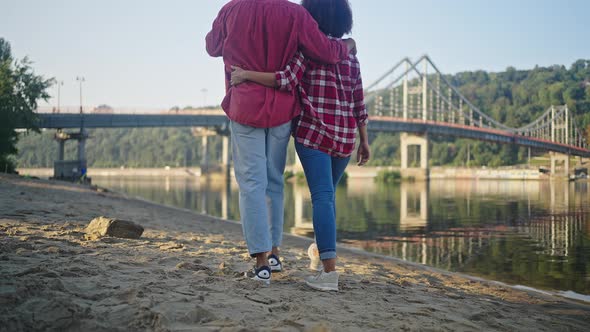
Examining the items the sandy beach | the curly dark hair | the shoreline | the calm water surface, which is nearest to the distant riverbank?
the shoreline

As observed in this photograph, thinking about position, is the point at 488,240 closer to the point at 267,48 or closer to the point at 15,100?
the point at 267,48

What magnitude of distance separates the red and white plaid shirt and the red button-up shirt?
0.19 feet

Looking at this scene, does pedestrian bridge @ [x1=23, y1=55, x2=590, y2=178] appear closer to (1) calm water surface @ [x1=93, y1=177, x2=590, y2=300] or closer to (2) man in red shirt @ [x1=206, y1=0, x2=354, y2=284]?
(1) calm water surface @ [x1=93, y1=177, x2=590, y2=300]

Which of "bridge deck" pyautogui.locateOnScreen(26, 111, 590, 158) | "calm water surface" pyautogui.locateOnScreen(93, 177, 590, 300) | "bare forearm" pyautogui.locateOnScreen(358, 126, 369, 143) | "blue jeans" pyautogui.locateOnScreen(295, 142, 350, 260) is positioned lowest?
"calm water surface" pyautogui.locateOnScreen(93, 177, 590, 300)

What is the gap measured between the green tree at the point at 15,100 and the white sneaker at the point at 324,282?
65.7 feet

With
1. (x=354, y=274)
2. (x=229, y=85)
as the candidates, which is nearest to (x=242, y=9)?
(x=229, y=85)

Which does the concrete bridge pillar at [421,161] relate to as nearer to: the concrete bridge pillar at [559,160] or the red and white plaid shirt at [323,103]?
the concrete bridge pillar at [559,160]

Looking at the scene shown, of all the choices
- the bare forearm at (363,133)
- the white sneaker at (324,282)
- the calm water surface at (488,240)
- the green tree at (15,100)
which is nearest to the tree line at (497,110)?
the green tree at (15,100)

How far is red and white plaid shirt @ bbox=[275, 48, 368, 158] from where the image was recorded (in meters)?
2.87

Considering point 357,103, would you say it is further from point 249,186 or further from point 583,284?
point 583,284

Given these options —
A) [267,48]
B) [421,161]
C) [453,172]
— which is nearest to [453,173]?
[453,172]

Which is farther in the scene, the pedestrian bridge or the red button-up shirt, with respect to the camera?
the pedestrian bridge

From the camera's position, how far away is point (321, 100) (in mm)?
2930

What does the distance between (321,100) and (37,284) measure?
63.1 inches
